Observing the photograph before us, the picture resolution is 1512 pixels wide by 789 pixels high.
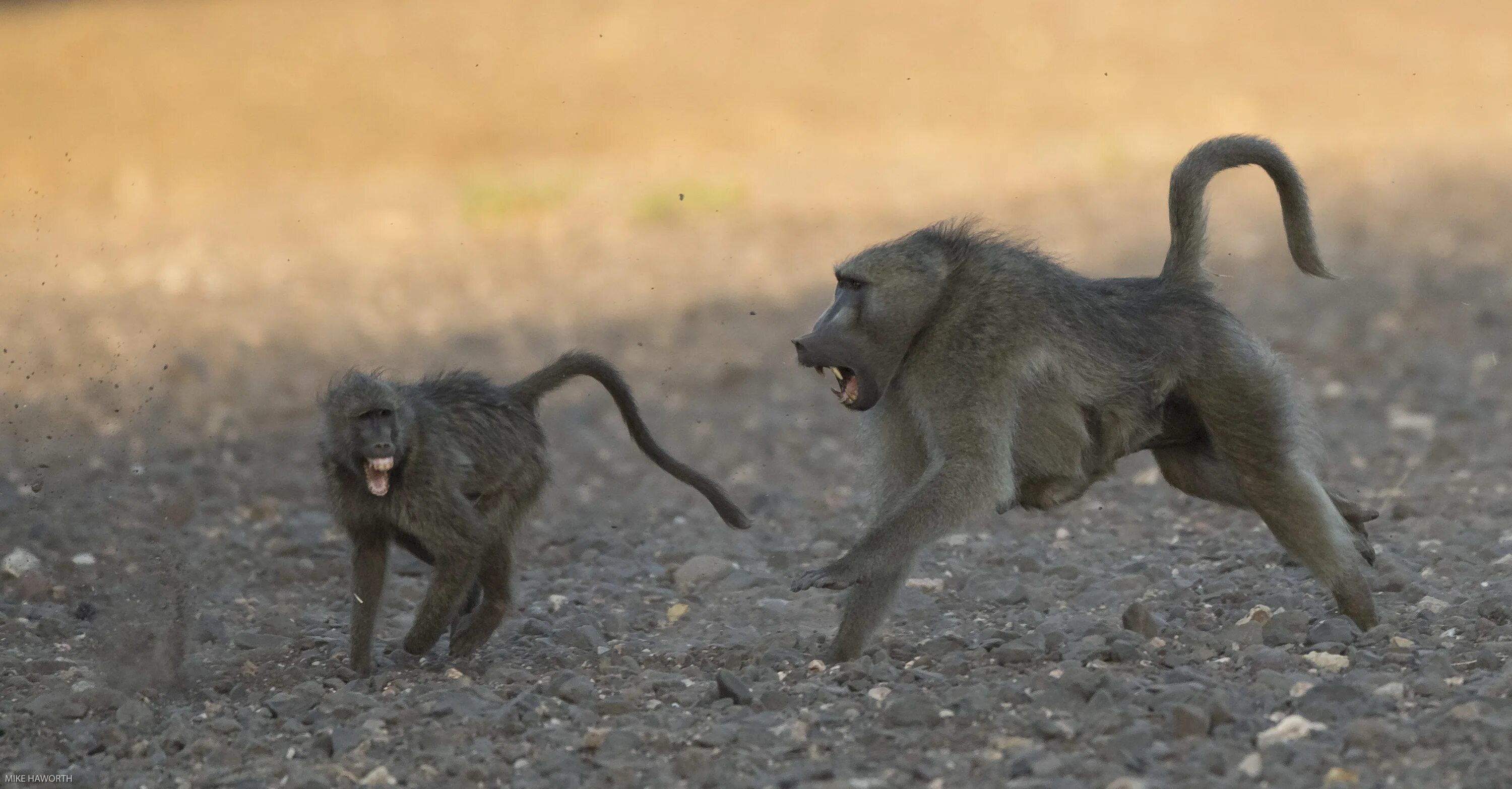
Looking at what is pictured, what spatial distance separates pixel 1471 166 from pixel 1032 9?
9133 mm

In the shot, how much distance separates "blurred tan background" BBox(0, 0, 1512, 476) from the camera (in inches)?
442

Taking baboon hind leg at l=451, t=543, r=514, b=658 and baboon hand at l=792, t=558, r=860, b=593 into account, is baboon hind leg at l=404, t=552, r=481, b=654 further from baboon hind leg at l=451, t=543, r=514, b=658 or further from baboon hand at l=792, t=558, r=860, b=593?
baboon hand at l=792, t=558, r=860, b=593

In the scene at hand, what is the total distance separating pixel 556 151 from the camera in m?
17.6

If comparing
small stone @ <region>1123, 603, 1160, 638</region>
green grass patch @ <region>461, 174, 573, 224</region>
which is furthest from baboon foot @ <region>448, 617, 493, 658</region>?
green grass patch @ <region>461, 174, 573, 224</region>

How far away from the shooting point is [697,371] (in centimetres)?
1014

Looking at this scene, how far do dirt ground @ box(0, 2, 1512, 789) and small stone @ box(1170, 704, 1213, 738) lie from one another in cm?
1

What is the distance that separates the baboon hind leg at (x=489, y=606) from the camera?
5480mm

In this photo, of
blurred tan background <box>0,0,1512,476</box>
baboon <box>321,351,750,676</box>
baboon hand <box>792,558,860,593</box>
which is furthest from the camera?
blurred tan background <box>0,0,1512,476</box>

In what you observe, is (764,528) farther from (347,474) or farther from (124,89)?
(124,89)

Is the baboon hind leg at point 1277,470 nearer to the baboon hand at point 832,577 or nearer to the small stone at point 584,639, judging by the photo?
the baboon hand at point 832,577

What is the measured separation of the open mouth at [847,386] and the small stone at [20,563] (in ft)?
10.2

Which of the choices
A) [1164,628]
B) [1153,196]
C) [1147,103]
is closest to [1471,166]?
[1153,196]

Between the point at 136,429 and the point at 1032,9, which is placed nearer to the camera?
the point at 136,429

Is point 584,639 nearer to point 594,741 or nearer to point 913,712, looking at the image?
point 594,741
